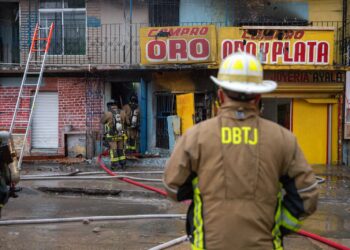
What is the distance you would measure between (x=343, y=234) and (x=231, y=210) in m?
4.36

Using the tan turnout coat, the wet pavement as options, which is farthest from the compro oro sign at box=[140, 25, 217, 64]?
the tan turnout coat

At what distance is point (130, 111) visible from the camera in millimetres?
12352

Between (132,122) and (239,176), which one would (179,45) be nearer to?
(132,122)

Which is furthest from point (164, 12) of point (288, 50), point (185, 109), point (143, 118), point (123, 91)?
point (288, 50)

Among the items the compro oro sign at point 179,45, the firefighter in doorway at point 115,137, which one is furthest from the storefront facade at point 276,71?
the firefighter in doorway at point 115,137

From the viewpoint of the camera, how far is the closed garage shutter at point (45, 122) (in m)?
13.3

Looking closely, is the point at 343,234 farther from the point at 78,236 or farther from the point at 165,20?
the point at 165,20

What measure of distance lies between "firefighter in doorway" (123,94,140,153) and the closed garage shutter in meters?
2.26

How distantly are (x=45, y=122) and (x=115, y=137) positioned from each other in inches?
122

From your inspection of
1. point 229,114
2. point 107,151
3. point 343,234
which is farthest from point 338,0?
point 229,114

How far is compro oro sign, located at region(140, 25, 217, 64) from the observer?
11922 mm

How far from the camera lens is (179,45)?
39.3 ft

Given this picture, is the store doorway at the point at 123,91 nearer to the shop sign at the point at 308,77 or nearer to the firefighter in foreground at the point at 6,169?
the shop sign at the point at 308,77

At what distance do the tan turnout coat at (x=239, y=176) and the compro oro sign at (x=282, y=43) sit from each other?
997 centimetres
